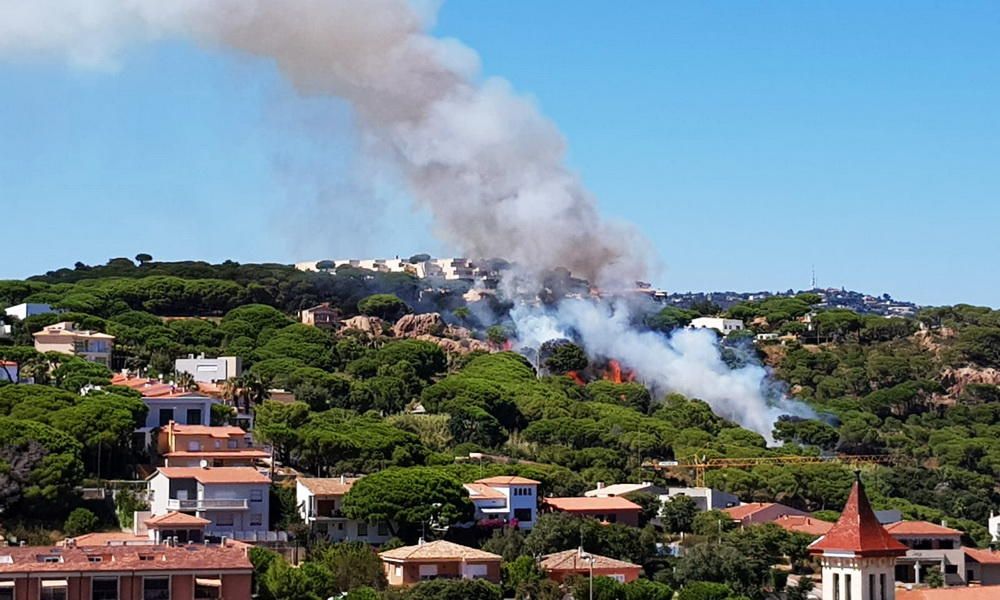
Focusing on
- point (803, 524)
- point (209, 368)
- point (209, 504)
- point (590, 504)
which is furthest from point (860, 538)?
point (209, 368)

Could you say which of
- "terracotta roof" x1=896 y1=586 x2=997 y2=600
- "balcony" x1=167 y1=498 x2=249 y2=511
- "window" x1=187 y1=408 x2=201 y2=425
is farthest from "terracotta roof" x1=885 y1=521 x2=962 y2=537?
"terracotta roof" x1=896 y1=586 x2=997 y2=600

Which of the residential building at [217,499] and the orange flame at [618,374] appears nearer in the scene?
the residential building at [217,499]

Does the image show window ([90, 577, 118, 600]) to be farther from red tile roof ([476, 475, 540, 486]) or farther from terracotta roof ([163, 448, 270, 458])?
red tile roof ([476, 475, 540, 486])

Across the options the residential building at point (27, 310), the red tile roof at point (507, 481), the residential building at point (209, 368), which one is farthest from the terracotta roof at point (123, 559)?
the residential building at point (27, 310)

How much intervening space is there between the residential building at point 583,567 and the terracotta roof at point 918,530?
1799cm

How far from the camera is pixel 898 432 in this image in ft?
443

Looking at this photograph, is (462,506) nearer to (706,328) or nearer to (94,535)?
(94,535)

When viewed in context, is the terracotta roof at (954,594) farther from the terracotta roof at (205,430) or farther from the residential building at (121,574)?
the terracotta roof at (205,430)

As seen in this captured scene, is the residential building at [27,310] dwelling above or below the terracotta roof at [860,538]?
above

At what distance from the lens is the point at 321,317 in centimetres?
→ 15138

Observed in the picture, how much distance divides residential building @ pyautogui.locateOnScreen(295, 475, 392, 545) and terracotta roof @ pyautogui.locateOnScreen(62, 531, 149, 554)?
8.42 metres

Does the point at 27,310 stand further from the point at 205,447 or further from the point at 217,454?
the point at 217,454

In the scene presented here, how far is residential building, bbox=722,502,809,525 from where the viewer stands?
93.6 meters

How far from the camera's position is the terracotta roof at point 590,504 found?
291 feet
